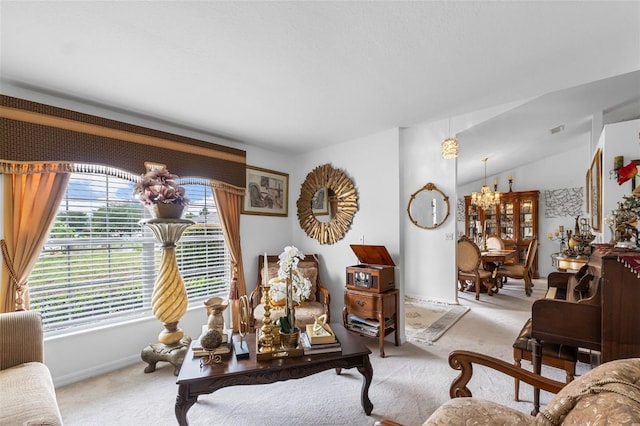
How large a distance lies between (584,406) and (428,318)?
309 centimetres

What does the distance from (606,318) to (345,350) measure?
1.53 m

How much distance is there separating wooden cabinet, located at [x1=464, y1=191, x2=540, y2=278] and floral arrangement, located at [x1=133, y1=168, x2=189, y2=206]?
7414 mm

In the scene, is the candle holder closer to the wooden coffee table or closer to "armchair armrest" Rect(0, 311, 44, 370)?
the wooden coffee table

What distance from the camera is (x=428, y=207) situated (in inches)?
173

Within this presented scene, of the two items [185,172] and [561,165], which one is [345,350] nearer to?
[185,172]

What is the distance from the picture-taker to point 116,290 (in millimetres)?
2572

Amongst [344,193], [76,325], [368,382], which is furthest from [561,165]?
[76,325]

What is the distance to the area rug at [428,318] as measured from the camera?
10.4ft

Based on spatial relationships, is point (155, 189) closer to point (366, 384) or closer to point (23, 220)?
point (23, 220)

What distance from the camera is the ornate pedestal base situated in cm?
237

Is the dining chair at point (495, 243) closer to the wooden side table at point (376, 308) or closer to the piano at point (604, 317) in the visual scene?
the wooden side table at point (376, 308)

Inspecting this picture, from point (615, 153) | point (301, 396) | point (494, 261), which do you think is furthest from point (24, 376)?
point (494, 261)

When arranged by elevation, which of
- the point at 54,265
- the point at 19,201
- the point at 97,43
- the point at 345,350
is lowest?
the point at 345,350

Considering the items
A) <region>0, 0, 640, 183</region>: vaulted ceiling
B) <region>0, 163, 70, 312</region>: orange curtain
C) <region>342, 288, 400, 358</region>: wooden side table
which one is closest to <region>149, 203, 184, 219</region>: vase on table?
<region>0, 163, 70, 312</region>: orange curtain
